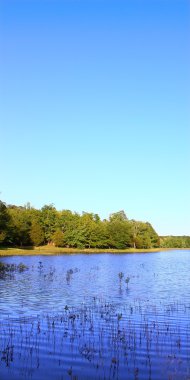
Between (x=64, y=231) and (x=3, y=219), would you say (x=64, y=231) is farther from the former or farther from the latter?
(x=3, y=219)

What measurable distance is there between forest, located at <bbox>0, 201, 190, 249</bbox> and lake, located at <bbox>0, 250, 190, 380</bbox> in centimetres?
7024

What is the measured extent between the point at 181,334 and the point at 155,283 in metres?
23.0

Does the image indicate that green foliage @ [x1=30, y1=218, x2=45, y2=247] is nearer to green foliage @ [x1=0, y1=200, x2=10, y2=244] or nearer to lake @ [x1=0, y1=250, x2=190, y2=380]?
green foliage @ [x1=0, y1=200, x2=10, y2=244]

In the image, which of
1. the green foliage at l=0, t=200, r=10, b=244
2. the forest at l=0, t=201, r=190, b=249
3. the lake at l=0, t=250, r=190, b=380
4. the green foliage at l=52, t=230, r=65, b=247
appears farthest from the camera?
the green foliage at l=52, t=230, r=65, b=247

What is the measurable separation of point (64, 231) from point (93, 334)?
12119cm

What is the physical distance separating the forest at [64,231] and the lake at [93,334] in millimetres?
70237

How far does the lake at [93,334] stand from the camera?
13.9 m

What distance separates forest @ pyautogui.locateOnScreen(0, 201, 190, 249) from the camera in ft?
380

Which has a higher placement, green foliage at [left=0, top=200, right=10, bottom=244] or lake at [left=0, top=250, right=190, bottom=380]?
green foliage at [left=0, top=200, right=10, bottom=244]

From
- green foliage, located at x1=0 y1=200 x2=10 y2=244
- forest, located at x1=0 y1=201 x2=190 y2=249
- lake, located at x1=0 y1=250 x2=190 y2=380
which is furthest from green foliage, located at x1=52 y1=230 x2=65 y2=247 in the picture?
lake, located at x1=0 y1=250 x2=190 y2=380

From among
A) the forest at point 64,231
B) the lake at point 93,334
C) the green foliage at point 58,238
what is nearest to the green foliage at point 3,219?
the forest at point 64,231

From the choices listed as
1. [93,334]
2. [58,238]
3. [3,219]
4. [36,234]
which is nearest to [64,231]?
[58,238]

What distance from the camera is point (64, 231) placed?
140 metres

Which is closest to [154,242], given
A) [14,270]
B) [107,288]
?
[14,270]
